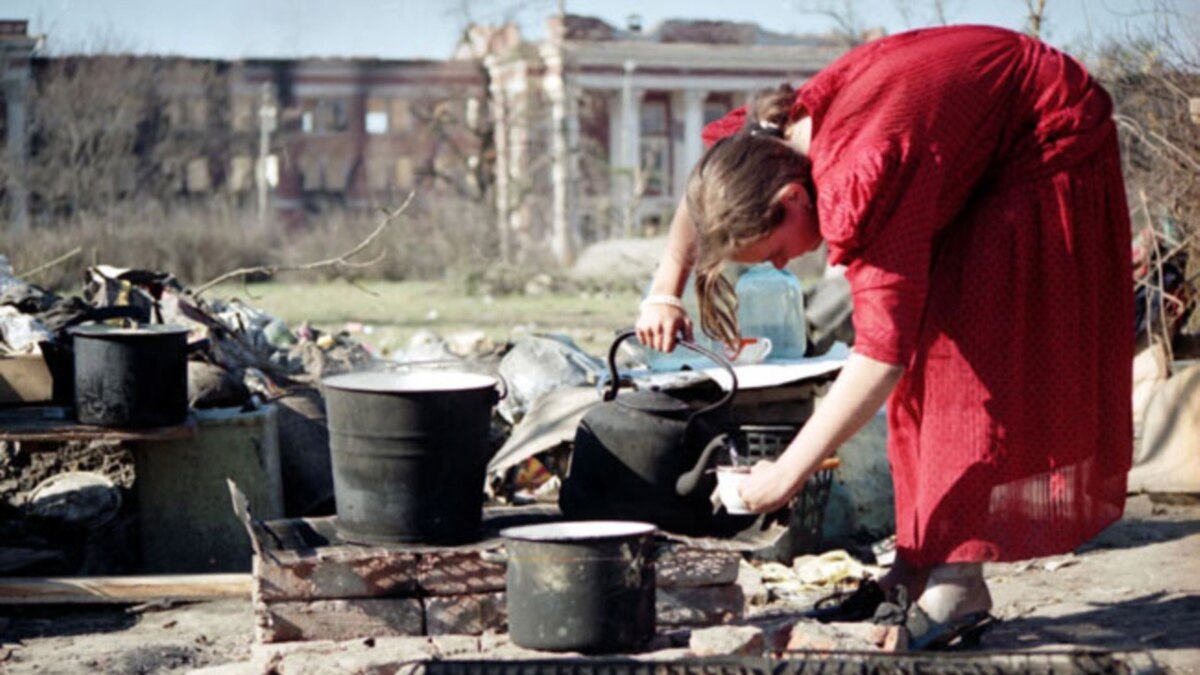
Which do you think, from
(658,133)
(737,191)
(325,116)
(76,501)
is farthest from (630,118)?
(737,191)

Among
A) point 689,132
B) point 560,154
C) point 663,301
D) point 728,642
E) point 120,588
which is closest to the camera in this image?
point 728,642

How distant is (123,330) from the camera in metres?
5.65

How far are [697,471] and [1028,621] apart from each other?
120cm

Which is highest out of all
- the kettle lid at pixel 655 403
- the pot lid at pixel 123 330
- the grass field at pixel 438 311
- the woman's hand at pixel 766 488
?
the pot lid at pixel 123 330

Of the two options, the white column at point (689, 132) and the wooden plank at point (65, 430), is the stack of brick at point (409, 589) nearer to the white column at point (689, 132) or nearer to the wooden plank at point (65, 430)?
the wooden plank at point (65, 430)

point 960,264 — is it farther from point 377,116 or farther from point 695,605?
point 377,116

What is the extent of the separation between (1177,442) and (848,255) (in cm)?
403

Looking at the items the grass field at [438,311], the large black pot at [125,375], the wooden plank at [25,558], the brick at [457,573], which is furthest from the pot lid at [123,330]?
the grass field at [438,311]

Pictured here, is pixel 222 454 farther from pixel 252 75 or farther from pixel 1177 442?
pixel 252 75

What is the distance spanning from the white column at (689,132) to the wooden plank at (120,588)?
1887 inches

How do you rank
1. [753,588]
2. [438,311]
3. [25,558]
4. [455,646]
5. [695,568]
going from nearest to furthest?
[455,646] < [695,568] < [753,588] < [25,558] < [438,311]

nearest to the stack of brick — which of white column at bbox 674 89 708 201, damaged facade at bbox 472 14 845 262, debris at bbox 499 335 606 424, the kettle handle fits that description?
the kettle handle

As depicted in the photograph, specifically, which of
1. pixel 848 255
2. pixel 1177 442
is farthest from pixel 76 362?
pixel 1177 442

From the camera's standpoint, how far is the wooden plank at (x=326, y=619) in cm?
412
